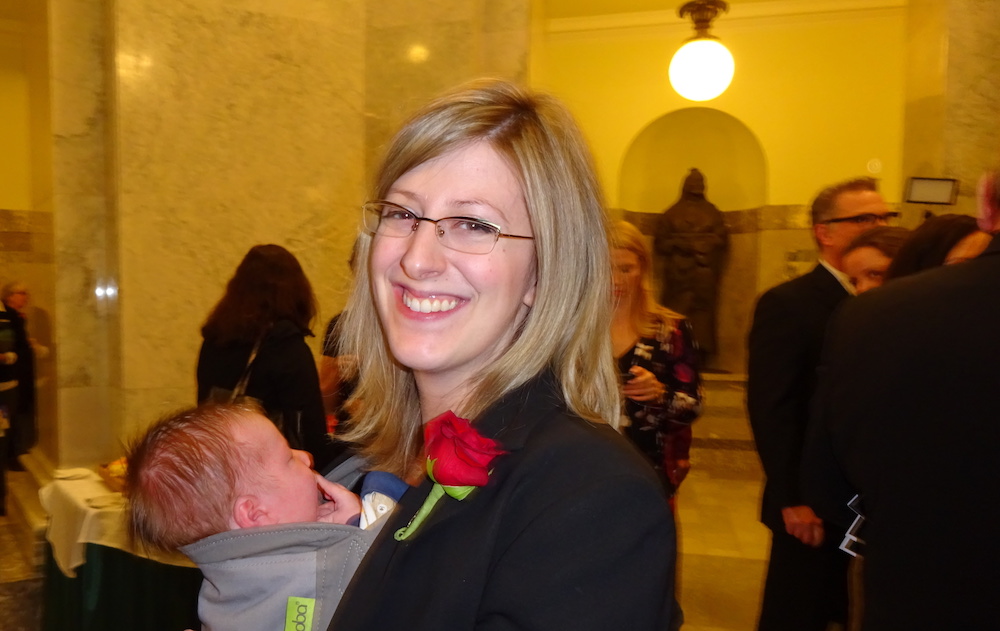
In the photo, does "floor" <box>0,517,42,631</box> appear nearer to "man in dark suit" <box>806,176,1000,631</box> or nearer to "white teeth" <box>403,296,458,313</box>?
"white teeth" <box>403,296,458,313</box>

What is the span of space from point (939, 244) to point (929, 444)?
3.89 feet

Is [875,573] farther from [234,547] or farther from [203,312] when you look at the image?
[203,312]

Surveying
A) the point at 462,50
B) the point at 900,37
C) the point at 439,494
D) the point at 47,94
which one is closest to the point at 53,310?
the point at 47,94

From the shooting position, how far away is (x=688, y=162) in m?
10.3

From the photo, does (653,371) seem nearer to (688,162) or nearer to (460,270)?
(460,270)

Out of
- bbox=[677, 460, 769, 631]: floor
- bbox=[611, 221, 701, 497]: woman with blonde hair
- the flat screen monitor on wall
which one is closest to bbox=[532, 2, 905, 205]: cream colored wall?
bbox=[677, 460, 769, 631]: floor

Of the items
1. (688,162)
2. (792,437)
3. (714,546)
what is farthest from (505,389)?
(688,162)

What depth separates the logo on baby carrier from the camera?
1224mm

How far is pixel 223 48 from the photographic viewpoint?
14.4ft

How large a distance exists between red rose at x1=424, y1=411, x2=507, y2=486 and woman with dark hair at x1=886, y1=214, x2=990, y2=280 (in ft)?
7.15

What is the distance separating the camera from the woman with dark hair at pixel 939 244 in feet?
8.44

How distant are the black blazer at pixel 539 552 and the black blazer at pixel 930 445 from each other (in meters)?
0.99

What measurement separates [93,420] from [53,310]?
69cm

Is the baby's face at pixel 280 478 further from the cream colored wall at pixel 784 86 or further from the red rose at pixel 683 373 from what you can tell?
the cream colored wall at pixel 784 86
